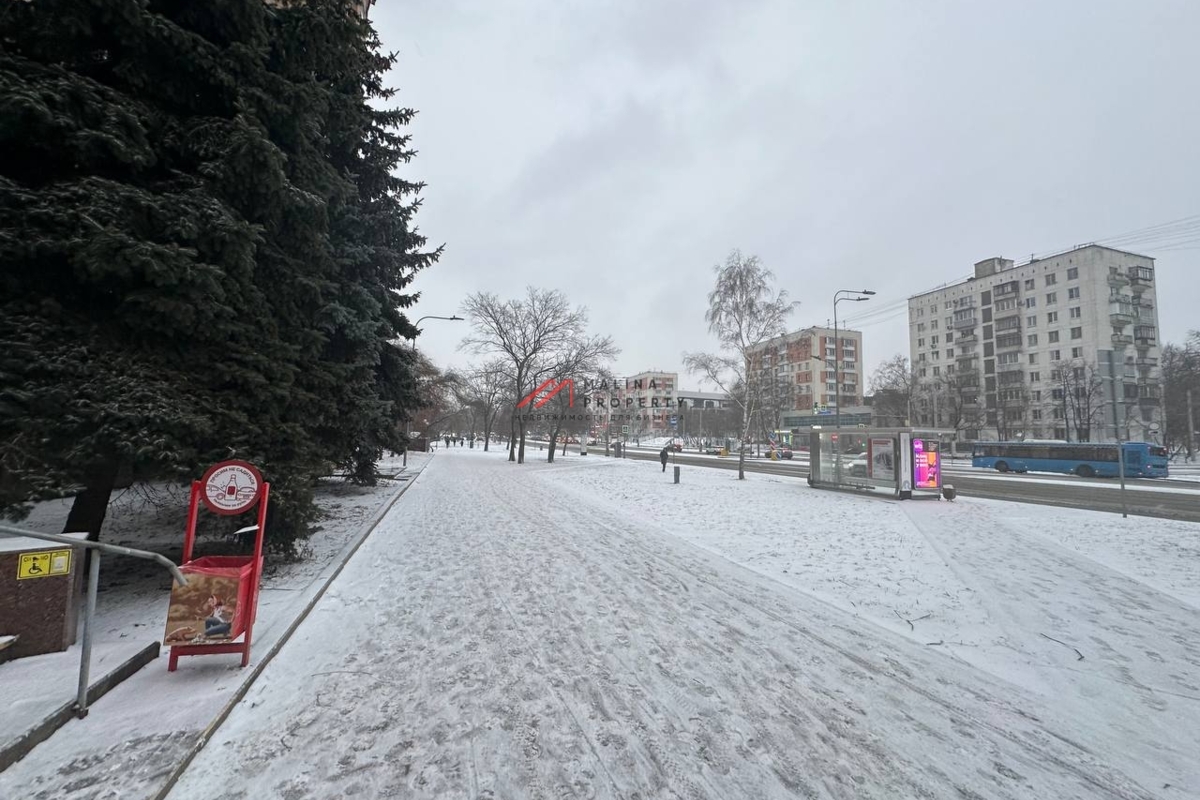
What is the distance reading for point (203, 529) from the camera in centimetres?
725

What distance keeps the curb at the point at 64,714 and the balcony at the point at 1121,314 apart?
77.7m

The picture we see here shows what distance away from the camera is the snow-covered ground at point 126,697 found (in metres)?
2.59

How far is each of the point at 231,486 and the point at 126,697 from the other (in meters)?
1.44

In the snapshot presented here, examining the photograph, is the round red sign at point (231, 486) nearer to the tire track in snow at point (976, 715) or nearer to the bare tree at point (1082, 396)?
the tire track in snow at point (976, 715)

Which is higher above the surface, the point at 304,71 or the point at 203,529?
the point at 304,71

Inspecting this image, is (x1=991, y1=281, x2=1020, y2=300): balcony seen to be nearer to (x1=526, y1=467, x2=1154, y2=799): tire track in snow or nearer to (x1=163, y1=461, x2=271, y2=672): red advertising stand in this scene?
(x1=526, y1=467, x2=1154, y2=799): tire track in snow

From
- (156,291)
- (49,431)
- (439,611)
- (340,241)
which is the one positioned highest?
(340,241)

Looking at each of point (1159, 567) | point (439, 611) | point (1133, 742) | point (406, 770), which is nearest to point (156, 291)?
point (439, 611)

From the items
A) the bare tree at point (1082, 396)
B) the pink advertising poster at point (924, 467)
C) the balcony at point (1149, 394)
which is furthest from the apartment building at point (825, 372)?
the pink advertising poster at point (924, 467)

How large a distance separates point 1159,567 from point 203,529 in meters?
13.3

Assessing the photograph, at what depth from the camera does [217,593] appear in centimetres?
370

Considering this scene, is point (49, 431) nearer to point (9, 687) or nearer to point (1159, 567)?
Result: point (9, 687)

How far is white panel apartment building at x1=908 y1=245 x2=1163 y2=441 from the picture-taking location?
169 feet

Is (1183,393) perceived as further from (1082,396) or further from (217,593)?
(217,593)
